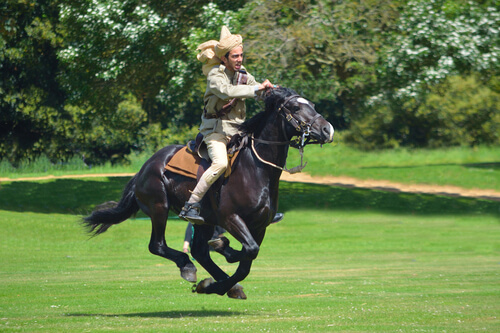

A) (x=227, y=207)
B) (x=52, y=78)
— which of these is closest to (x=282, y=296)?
(x=227, y=207)

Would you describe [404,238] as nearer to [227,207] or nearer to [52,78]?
[227,207]

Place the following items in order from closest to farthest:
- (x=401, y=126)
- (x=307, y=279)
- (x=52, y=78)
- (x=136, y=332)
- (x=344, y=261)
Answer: (x=136, y=332) → (x=307, y=279) → (x=344, y=261) → (x=52, y=78) → (x=401, y=126)

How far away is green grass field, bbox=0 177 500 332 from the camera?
31.8ft

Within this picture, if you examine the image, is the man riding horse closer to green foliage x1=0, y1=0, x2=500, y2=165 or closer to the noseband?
the noseband

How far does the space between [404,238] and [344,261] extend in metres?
5.94

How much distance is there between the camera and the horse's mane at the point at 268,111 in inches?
373

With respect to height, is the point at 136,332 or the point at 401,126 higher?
the point at 136,332

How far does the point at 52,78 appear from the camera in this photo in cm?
3741

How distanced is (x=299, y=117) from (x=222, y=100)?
1.21 m

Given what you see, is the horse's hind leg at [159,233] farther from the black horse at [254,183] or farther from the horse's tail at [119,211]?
the horse's tail at [119,211]

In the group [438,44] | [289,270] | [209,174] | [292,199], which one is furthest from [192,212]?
[292,199]

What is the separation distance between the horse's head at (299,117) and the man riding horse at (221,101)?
0.78 ft

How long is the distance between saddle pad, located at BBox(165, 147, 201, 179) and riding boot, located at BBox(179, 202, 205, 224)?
1.70 feet

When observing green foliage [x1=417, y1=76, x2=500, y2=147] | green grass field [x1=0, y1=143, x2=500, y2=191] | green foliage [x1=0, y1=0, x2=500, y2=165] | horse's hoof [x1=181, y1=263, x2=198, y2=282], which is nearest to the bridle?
horse's hoof [x1=181, y1=263, x2=198, y2=282]
